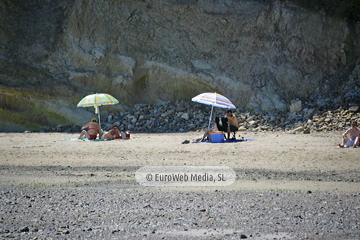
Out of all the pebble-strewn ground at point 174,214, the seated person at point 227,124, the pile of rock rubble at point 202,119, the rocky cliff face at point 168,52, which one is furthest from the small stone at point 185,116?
the pebble-strewn ground at point 174,214

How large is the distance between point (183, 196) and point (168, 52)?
1413cm

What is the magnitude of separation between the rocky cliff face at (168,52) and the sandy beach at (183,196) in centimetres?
786

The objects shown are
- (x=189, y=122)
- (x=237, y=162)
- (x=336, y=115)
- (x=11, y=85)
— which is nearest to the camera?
(x=237, y=162)

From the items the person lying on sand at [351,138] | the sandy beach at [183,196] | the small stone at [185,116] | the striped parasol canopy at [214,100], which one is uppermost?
the striped parasol canopy at [214,100]

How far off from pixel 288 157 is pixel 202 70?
32.9 feet

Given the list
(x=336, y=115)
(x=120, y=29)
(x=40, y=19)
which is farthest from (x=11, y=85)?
(x=336, y=115)

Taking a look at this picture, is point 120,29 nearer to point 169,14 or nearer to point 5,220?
point 169,14

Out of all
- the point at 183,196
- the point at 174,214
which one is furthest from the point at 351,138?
the point at 174,214

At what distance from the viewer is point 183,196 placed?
283 inches

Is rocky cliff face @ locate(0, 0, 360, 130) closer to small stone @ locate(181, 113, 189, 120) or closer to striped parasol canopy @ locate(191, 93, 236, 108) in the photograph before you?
small stone @ locate(181, 113, 189, 120)

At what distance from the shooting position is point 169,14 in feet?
70.4

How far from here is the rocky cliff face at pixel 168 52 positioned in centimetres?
1938

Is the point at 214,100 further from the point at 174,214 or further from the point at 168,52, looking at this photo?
the point at 174,214

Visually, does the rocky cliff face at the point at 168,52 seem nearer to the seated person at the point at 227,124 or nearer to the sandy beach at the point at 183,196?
the seated person at the point at 227,124
